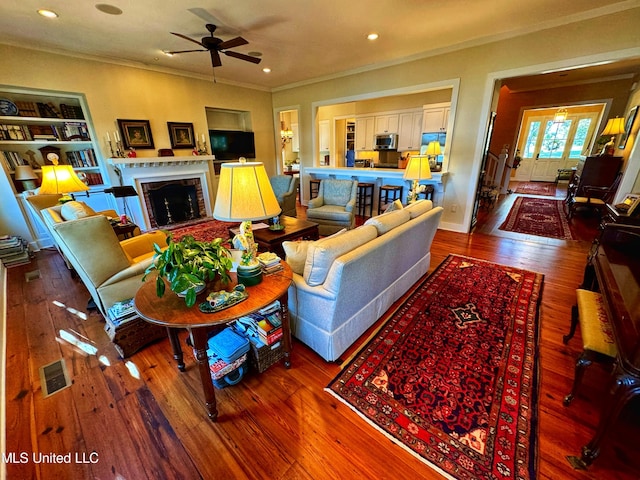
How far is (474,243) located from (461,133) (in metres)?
1.81

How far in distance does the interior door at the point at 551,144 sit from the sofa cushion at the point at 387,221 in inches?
443

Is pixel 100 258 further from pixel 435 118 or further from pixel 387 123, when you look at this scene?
pixel 387 123

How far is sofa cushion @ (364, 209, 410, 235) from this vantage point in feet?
6.60

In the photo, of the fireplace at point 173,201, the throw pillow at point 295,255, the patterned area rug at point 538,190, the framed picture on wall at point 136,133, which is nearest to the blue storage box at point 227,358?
the throw pillow at point 295,255

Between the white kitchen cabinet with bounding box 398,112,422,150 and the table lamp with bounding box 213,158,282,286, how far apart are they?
6.34 meters

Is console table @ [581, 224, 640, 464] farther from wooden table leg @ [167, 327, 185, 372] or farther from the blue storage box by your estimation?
wooden table leg @ [167, 327, 185, 372]

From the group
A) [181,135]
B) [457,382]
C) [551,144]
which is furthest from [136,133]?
[551,144]

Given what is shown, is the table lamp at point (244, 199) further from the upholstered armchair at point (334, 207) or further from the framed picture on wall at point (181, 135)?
the framed picture on wall at point (181, 135)

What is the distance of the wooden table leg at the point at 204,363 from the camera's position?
124cm

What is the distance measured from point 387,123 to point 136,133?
5.95m

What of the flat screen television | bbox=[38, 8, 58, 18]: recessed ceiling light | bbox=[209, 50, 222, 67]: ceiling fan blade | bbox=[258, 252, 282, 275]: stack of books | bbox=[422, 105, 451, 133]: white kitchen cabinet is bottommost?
bbox=[258, 252, 282, 275]: stack of books

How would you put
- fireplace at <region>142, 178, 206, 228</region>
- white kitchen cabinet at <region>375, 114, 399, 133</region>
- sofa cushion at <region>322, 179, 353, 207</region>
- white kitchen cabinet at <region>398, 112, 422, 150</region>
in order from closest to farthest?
sofa cushion at <region>322, 179, 353, 207</region> → fireplace at <region>142, 178, 206, 228</region> → white kitchen cabinet at <region>398, 112, 422, 150</region> → white kitchen cabinet at <region>375, 114, 399, 133</region>

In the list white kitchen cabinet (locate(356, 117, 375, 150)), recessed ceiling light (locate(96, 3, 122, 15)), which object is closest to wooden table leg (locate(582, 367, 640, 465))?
recessed ceiling light (locate(96, 3, 122, 15))

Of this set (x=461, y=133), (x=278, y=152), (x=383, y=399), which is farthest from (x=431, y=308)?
(x=278, y=152)
